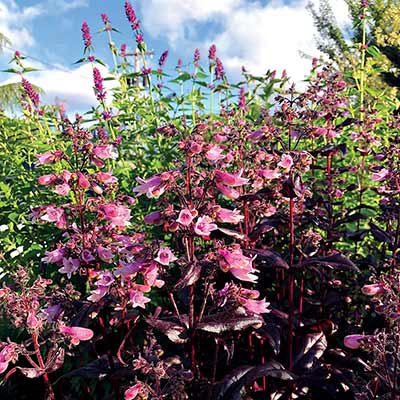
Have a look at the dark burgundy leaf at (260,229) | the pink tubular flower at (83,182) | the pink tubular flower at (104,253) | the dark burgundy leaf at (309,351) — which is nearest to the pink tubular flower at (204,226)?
the pink tubular flower at (104,253)

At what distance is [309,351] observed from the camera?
240 cm

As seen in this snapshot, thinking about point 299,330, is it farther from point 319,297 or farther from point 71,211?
point 71,211

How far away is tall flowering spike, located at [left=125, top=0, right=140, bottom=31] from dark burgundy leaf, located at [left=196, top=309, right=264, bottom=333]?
3596mm

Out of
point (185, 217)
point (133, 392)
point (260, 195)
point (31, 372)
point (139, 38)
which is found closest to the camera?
point (133, 392)

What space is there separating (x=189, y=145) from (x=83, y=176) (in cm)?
58

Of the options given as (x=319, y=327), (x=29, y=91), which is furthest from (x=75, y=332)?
(x=29, y=91)

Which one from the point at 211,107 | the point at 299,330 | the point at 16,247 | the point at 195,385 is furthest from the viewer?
the point at 211,107

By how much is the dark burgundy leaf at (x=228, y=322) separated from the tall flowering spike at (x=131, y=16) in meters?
3.60

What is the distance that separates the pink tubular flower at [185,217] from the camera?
175 centimetres

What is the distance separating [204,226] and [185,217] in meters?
0.08

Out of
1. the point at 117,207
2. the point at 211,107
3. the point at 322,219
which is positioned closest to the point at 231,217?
the point at 117,207

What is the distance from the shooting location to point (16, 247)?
362 centimetres

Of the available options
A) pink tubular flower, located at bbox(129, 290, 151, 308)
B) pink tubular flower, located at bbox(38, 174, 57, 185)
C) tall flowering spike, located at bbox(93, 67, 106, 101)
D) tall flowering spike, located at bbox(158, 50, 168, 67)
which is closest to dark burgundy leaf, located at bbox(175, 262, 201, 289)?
pink tubular flower, located at bbox(129, 290, 151, 308)

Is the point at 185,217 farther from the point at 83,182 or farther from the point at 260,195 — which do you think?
the point at 260,195
